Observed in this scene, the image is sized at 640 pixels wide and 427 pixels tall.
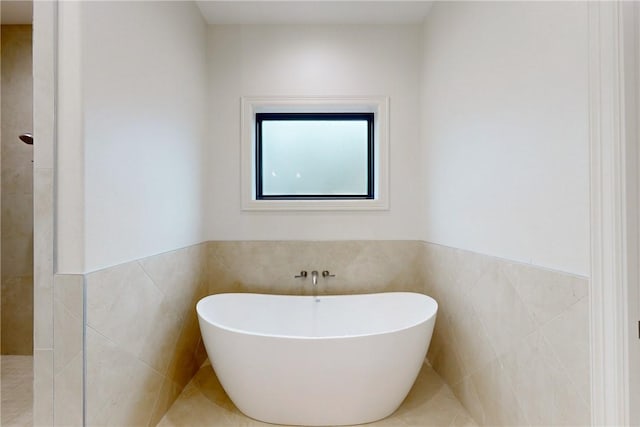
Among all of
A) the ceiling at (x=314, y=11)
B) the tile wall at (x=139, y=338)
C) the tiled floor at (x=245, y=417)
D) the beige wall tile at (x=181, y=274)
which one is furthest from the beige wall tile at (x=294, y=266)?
the ceiling at (x=314, y=11)

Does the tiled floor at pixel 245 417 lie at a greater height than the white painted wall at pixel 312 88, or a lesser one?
lesser

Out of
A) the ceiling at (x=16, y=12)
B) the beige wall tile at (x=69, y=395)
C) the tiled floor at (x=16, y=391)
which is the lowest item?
the tiled floor at (x=16, y=391)

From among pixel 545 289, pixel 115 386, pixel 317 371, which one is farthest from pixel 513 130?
pixel 115 386

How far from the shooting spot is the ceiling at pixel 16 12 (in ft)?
6.76

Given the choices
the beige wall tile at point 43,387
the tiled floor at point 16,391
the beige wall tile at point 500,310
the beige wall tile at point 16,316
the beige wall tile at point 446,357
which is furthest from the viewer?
the beige wall tile at point 16,316

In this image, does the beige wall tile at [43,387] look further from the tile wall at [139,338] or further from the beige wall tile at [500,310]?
the beige wall tile at [500,310]

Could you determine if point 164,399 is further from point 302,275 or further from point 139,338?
point 302,275

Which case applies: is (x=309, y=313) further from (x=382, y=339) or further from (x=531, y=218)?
(x=531, y=218)

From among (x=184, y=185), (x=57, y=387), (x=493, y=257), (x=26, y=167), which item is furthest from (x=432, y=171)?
(x=26, y=167)

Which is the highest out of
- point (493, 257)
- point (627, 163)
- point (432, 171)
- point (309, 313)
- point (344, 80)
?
point (344, 80)

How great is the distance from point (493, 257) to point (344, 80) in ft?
5.61

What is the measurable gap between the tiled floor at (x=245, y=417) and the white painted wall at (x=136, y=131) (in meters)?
0.92

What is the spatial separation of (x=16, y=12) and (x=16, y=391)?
93.9 inches

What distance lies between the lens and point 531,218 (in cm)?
130
